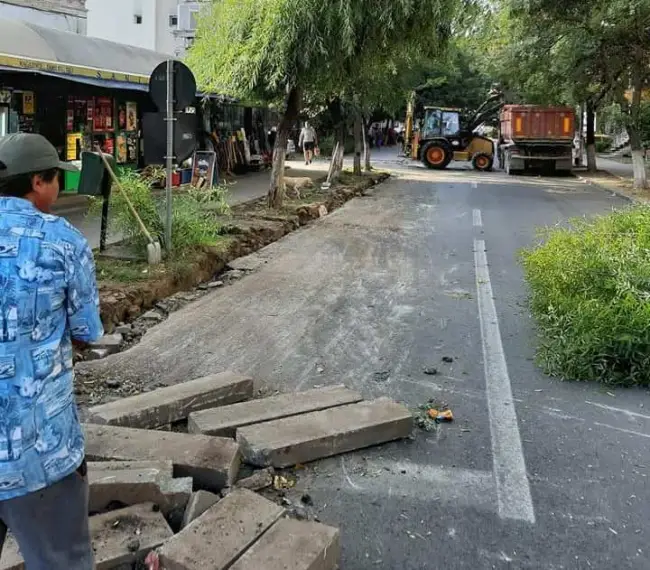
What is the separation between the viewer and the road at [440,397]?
11.6 ft

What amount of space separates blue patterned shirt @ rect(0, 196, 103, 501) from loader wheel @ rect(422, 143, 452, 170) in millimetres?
30643

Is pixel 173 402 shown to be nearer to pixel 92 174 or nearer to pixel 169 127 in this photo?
pixel 92 174

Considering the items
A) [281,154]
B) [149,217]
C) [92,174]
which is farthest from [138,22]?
[92,174]

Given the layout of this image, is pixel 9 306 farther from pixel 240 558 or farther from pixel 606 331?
pixel 606 331

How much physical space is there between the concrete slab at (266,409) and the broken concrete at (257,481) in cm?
45

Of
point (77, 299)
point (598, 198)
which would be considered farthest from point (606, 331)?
point (598, 198)

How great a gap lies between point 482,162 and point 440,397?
2824 centimetres

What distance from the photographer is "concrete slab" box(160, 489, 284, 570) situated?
2955mm

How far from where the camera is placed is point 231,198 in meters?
16.9

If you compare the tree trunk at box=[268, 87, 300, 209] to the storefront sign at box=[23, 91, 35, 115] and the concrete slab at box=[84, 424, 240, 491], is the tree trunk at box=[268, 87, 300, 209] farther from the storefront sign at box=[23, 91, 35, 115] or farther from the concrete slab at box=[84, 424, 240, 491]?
the concrete slab at box=[84, 424, 240, 491]

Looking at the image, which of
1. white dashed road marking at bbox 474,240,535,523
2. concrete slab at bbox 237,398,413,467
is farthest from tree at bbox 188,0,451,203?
concrete slab at bbox 237,398,413,467

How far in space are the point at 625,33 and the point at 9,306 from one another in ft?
70.4

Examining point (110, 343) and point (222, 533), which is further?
point (110, 343)

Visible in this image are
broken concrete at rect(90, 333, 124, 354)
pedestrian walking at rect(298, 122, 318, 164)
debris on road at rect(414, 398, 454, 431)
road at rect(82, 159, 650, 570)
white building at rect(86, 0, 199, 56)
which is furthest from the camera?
white building at rect(86, 0, 199, 56)
